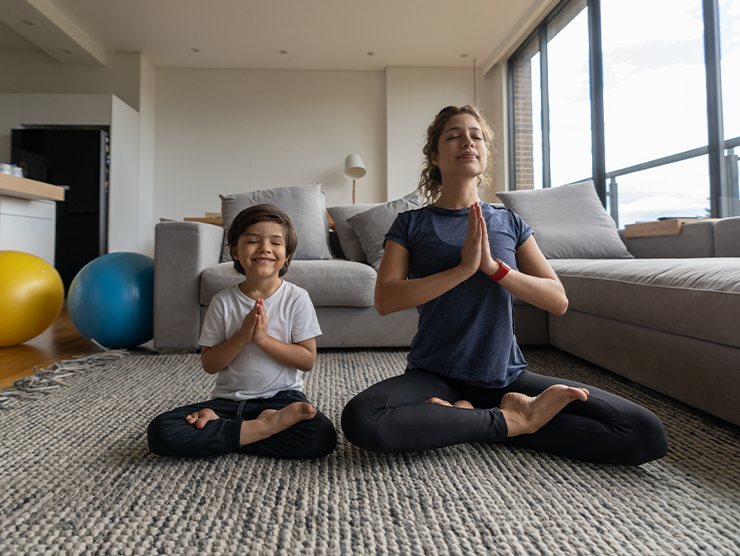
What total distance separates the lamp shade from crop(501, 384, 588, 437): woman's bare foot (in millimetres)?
4569

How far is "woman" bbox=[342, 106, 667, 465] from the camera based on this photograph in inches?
35.2

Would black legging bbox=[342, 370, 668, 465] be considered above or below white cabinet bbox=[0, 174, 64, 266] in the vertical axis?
below

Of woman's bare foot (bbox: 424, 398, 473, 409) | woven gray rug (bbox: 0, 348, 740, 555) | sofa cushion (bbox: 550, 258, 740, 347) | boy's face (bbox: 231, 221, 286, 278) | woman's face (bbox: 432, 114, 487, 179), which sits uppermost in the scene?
woman's face (bbox: 432, 114, 487, 179)

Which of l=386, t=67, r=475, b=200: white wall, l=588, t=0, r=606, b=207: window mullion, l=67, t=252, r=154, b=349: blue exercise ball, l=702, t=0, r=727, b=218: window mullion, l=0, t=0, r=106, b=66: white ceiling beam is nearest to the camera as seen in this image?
l=67, t=252, r=154, b=349: blue exercise ball

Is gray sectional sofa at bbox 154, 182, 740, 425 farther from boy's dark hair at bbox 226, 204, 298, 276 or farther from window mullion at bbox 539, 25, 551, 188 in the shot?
window mullion at bbox 539, 25, 551, 188

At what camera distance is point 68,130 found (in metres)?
4.41

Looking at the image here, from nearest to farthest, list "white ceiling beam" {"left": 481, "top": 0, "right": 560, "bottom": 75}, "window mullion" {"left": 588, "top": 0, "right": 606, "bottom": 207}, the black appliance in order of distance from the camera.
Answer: "window mullion" {"left": 588, "top": 0, "right": 606, "bottom": 207}
"white ceiling beam" {"left": 481, "top": 0, "right": 560, "bottom": 75}
the black appliance

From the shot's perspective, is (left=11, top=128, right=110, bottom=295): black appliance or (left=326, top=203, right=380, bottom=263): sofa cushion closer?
(left=326, top=203, right=380, bottom=263): sofa cushion

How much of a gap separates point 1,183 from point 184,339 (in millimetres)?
1262

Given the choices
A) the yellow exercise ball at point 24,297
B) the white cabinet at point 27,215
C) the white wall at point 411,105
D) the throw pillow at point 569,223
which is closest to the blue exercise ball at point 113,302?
the yellow exercise ball at point 24,297

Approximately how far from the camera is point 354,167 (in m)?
5.26

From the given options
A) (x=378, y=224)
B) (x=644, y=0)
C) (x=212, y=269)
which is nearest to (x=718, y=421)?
(x=378, y=224)

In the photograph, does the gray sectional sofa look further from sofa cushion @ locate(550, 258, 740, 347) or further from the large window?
the large window

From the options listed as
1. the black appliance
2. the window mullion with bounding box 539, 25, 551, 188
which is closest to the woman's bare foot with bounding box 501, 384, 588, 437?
the window mullion with bounding box 539, 25, 551, 188
